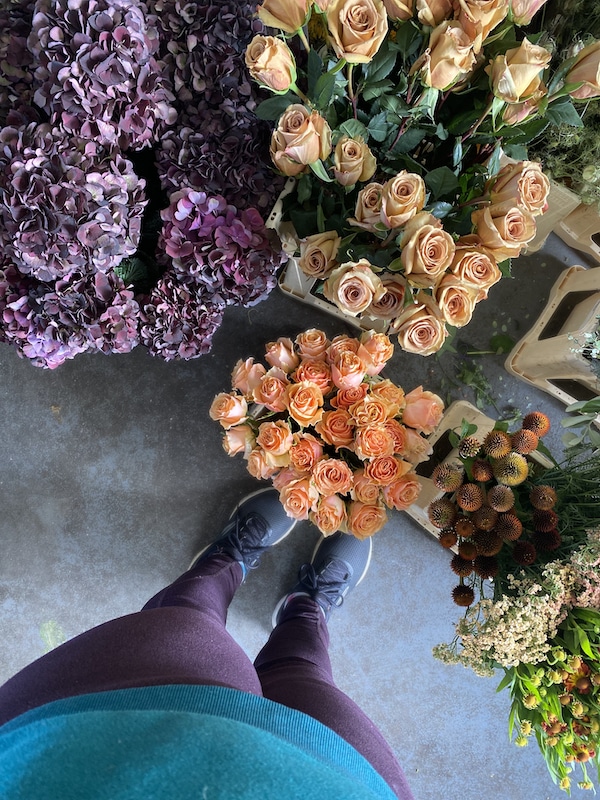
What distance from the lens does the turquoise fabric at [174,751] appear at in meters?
0.54

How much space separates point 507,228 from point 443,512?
20.7 inches

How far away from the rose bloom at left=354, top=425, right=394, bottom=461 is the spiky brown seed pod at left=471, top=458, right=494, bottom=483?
17cm

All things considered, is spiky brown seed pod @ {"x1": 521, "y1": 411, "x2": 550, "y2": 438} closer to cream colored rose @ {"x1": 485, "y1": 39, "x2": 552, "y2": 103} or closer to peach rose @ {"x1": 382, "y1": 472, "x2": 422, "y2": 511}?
peach rose @ {"x1": 382, "y1": 472, "x2": 422, "y2": 511}

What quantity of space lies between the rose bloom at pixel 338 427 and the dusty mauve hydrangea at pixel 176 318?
12.8 inches

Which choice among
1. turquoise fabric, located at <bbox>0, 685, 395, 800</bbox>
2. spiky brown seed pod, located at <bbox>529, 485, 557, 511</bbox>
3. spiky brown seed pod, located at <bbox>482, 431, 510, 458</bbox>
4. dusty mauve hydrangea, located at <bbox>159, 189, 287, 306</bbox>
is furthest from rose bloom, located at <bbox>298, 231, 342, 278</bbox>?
turquoise fabric, located at <bbox>0, 685, 395, 800</bbox>

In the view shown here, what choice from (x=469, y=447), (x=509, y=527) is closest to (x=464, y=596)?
(x=509, y=527)

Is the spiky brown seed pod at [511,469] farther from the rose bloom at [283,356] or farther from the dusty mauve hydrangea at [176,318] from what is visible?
the dusty mauve hydrangea at [176,318]

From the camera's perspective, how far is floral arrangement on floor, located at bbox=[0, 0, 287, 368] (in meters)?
0.83

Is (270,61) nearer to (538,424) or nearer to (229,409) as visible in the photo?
(229,409)

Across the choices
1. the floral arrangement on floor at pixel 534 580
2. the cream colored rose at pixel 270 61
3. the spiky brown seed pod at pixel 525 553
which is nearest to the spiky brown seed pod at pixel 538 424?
the floral arrangement on floor at pixel 534 580

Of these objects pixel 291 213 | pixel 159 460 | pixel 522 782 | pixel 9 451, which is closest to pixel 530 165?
pixel 291 213

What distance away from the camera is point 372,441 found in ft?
3.04

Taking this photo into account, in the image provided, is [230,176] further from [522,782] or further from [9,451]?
[522,782]

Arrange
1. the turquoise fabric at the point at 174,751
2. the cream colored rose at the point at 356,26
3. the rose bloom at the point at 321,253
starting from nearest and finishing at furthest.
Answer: the turquoise fabric at the point at 174,751, the cream colored rose at the point at 356,26, the rose bloom at the point at 321,253
